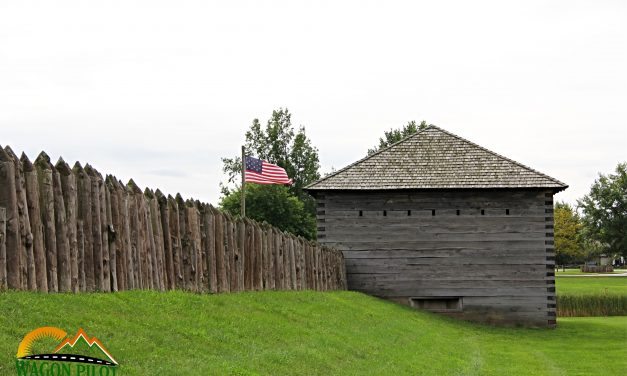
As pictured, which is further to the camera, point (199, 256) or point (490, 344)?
point (490, 344)

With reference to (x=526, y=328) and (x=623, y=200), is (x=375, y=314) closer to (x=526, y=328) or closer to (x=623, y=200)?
(x=526, y=328)

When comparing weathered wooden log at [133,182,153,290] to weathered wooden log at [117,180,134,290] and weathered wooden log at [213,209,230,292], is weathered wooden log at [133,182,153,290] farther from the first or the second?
weathered wooden log at [213,209,230,292]

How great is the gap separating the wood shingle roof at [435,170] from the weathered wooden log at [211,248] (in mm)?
11651

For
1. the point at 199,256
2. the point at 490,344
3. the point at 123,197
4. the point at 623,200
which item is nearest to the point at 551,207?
the point at 490,344

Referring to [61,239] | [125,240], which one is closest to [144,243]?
[125,240]

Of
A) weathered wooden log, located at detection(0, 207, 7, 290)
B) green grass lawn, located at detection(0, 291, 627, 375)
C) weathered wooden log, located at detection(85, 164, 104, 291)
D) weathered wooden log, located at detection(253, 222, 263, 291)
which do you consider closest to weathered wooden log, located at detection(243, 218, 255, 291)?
weathered wooden log, located at detection(253, 222, 263, 291)

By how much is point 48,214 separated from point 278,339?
373 centimetres

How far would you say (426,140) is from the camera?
3025cm

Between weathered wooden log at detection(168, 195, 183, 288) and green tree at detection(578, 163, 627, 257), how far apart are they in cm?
6586

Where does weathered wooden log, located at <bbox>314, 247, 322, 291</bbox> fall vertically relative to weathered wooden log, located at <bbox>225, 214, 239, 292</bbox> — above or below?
below

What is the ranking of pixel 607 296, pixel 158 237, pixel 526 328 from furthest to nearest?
1. pixel 607 296
2. pixel 526 328
3. pixel 158 237

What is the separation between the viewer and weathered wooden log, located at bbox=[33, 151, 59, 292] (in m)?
10.6

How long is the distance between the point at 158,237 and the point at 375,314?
7872 millimetres

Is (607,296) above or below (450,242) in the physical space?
below
